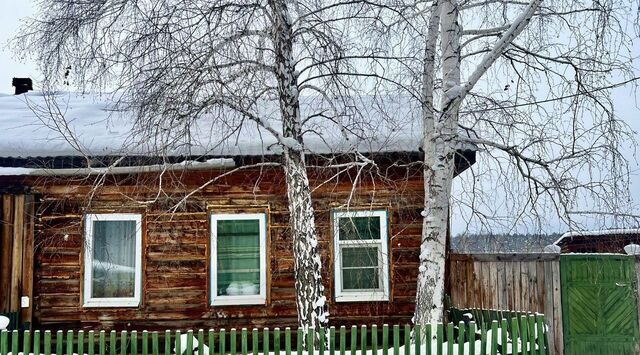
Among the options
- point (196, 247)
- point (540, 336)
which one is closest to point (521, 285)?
point (540, 336)

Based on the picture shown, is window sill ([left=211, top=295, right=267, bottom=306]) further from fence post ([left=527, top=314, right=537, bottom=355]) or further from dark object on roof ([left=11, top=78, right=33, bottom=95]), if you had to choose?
dark object on roof ([left=11, top=78, right=33, bottom=95])

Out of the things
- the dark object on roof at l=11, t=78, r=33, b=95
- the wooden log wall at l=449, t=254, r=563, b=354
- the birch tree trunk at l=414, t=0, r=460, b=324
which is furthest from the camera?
the dark object on roof at l=11, t=78, r=33, b=95

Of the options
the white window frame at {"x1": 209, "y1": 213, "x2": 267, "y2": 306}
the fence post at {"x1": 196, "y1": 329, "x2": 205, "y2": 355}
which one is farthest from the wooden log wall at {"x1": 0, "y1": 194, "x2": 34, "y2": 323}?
the fence post at {"x1": 196, "y1": 329, "x2": 205, "y2": 355}

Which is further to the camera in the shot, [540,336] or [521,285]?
[521,285]

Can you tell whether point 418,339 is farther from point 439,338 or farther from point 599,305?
point 599,305

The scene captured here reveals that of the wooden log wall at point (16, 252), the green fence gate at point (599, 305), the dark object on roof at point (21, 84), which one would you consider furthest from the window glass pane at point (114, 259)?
the green fence gate at point (599, 305)

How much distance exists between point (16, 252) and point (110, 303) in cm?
183

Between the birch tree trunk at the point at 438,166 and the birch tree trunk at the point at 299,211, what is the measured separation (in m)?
1.47

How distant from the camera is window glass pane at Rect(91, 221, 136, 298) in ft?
37.7

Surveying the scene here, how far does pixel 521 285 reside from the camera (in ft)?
38.9

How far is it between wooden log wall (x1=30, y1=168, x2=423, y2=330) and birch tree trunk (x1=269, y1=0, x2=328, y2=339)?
2.65 meters

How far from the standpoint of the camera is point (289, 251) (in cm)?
1146

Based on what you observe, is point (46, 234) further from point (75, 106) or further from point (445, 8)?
point (445, 8)

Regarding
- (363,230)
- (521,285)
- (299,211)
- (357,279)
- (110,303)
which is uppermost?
(299,211)
